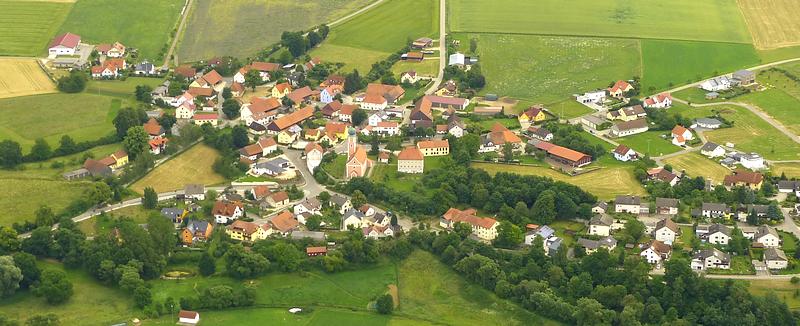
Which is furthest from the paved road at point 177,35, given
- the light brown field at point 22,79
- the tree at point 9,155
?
the tree at point 9,155

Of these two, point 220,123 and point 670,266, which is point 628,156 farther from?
point 220,123

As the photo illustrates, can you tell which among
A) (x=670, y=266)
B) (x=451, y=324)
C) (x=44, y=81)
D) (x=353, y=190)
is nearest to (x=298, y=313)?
(x=451, y=324)

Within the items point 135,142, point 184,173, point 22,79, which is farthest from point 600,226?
point 22,79

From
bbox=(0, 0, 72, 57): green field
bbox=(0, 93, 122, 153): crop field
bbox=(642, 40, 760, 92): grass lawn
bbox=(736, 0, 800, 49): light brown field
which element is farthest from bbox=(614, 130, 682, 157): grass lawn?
bbox=(0, 0, 72, 57): green field

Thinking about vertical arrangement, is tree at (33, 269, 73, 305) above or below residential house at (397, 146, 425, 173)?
above

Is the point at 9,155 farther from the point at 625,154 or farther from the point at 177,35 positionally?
the point at 625,154

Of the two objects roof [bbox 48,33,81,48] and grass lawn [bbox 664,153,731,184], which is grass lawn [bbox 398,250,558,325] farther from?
roof [bbox 48,33,81,48]
